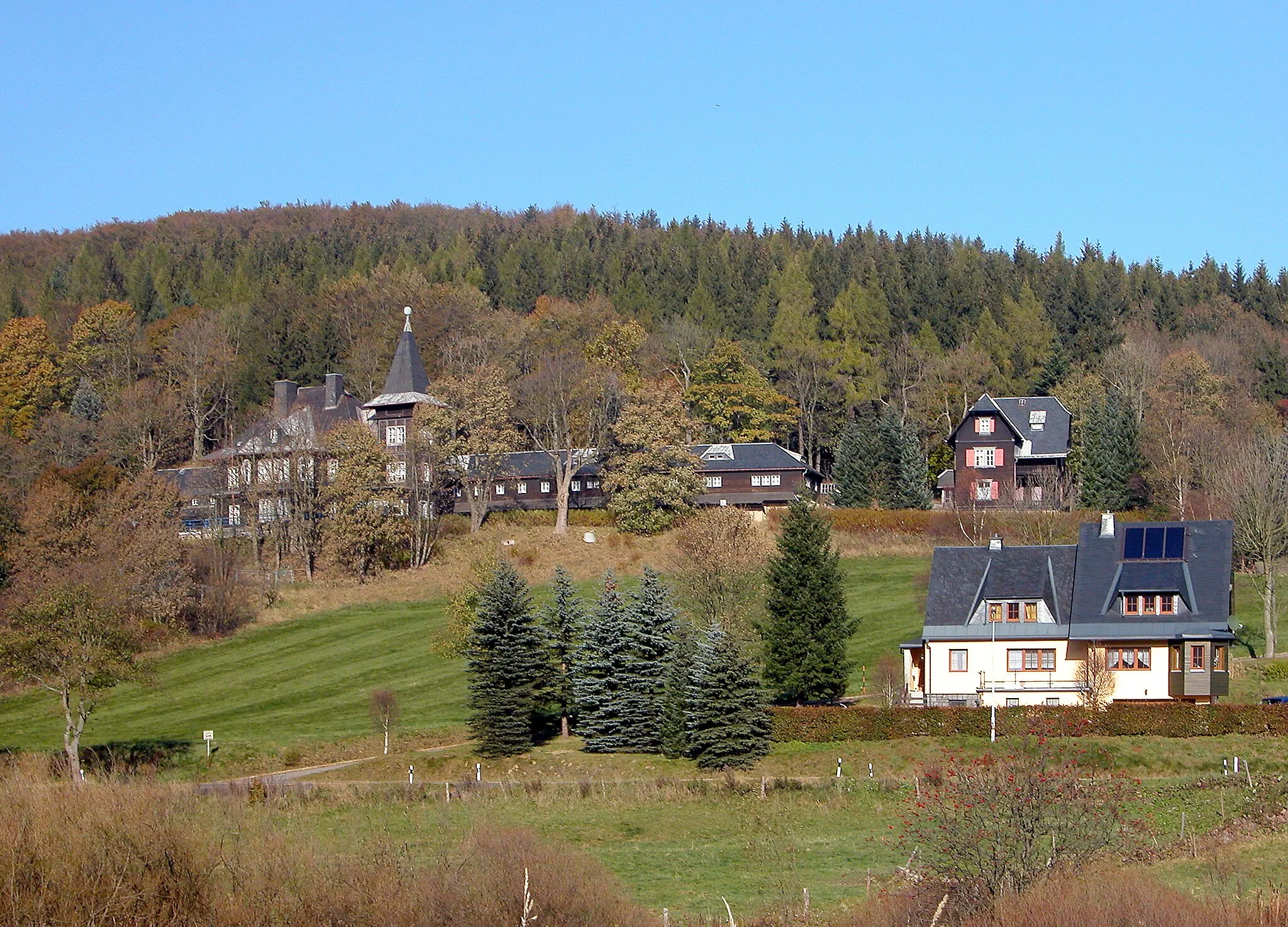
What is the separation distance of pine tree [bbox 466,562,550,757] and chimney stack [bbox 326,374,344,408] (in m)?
47.8

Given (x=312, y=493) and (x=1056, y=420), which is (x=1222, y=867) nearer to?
(x=312, y=493)

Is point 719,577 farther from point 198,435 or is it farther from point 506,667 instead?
point 198,435

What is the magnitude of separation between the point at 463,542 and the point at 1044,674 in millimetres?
34898

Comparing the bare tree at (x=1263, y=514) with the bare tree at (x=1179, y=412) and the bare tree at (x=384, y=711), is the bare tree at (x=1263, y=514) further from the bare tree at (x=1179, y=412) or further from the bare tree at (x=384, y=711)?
the bare tree at (x=384, y=711)

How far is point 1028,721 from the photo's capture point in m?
38.8

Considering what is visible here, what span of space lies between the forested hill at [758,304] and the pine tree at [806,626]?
45865 millimetres

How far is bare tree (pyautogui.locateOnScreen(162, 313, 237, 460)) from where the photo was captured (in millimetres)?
97500

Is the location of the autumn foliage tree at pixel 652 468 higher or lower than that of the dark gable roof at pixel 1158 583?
higher

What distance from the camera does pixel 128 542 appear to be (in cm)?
6266

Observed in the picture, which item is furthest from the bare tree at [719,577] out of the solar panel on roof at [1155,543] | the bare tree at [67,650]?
the bare tree at [67,650]

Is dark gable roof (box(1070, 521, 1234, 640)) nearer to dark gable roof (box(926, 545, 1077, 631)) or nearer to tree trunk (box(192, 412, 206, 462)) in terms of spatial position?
dark gable roof (box(926, 545, 1077, 631))

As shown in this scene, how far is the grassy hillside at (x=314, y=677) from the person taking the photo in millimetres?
50406

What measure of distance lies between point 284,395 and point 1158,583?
61.6m

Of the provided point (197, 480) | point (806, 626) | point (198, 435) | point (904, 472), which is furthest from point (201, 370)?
point (806, 626)
